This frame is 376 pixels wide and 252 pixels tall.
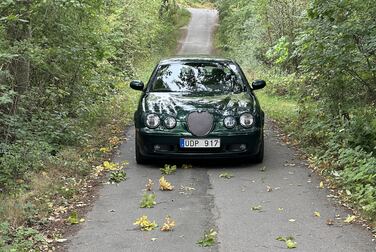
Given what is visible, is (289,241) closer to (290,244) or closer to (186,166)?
(290,244)

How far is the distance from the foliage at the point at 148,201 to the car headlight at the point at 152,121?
1.64 meters

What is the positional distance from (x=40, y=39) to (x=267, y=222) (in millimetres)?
5202

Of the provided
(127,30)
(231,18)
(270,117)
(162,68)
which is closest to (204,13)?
(231,18)

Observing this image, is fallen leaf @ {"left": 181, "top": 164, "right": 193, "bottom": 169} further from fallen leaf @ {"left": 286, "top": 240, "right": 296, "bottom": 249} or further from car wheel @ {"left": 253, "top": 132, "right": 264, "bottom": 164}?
fallen leaf @ {"left": 286, "top": 240, "right": 296, "bottom": 249}

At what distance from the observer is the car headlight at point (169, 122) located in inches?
317

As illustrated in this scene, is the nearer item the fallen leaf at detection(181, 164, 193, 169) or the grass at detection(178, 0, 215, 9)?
the fallen leaf at detection(181, 164, 193, 169)

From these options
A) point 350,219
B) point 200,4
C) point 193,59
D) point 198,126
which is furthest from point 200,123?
point 200,4

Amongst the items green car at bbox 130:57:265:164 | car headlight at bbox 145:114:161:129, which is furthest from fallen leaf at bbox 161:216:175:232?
car headlight at bbox 145:114:161:129

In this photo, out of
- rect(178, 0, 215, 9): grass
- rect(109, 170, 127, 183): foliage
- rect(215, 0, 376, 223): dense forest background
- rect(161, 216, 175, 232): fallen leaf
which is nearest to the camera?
rect(161, 216, 175, 232): fallen leaf

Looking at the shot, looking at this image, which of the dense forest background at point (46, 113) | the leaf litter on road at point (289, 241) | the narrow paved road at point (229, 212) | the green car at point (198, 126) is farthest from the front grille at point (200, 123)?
the leaf litter on road at point (289, 241)

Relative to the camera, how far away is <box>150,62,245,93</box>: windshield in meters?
9.03

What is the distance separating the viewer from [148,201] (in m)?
6.57

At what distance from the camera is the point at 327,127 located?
30.2 ft

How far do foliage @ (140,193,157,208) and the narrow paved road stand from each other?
8 cm
